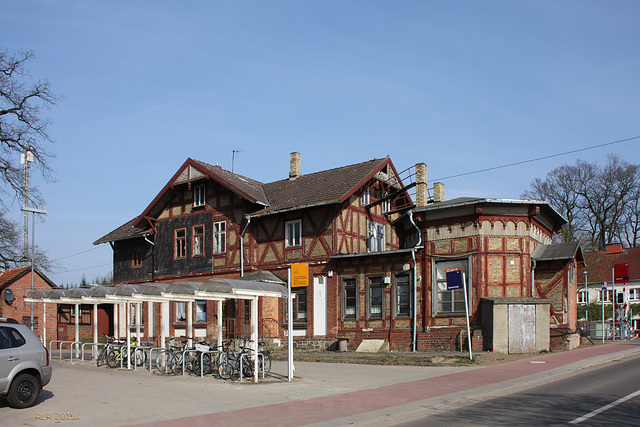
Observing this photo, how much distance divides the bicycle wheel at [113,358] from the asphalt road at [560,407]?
43.7 ft

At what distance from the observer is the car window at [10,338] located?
12055 millimetres

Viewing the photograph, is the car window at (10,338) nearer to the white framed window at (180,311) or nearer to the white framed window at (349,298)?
the white framed window at (349,298)

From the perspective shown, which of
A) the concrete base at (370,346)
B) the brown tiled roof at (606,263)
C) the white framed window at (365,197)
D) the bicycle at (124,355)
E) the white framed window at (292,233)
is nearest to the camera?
→ the bicycle at (124,355)

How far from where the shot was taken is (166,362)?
739 inches

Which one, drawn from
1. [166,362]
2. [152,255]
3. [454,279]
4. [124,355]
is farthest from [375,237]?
[166,362]

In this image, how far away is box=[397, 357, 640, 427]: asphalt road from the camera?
32.5 ft

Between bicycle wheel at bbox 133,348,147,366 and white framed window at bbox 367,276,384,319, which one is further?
white framed window at bbox 367,276,384,319

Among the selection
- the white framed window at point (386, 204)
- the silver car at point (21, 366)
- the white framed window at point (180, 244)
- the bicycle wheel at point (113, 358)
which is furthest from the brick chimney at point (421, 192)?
the silver car at point (21, 366)

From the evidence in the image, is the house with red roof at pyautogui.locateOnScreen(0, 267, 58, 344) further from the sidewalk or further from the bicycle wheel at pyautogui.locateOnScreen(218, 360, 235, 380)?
the sidewalk

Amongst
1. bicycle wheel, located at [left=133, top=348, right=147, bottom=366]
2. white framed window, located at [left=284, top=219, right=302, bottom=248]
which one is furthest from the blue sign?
bicycle wheel, located at [left=133, top=348, right=147, bottom=366]

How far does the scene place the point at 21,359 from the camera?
12047mm

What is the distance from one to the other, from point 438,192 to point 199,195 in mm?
13003

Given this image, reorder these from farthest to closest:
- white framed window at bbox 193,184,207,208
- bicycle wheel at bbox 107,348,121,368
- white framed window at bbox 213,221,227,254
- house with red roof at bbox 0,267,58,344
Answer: house with red roof at bbox 0,267,58,344, white framed window at bbox 193,184,207,208, white framed window at bbox 213,221,227,254, bicycle wheel at bbox 107,348,121,368

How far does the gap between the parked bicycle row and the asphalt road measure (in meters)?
6.49
